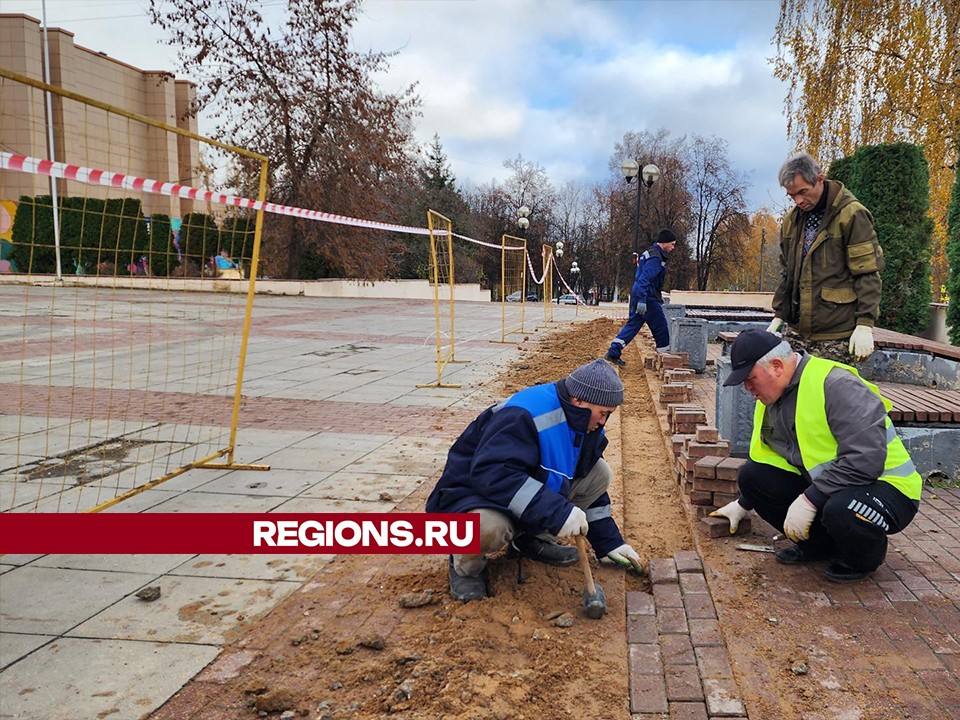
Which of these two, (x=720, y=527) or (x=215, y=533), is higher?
(x=720, y=527)

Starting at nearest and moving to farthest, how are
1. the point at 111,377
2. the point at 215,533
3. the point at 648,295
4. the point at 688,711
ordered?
the point at 688,711
the point at 215,533
the point at 111,377
the point at 648,295

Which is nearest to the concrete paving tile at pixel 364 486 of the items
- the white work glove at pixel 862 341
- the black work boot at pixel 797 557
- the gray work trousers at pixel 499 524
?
the gray work trousers at pixel 499 524

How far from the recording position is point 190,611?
3404 mm

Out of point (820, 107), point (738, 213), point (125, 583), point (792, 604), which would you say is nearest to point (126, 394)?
point (125, 583)

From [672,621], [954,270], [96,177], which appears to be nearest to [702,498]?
[672,621]

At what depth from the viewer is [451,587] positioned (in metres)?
3.47

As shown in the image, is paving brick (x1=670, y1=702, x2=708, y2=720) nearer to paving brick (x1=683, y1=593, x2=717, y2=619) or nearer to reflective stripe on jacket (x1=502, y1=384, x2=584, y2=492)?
paving brick (x1=683, y1=593, x2=717, y2=619)

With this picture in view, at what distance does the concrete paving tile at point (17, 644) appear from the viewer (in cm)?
300

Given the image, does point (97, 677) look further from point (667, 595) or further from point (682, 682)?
point (667, 595)

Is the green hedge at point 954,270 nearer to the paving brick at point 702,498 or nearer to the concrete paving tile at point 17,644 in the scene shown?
the paving brick at point 702,498

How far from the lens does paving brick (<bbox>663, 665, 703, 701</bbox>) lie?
2.70 m

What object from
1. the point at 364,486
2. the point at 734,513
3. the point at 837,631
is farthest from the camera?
the point at 364,486

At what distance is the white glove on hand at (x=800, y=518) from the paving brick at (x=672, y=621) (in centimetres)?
65

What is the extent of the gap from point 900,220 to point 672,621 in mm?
11717
